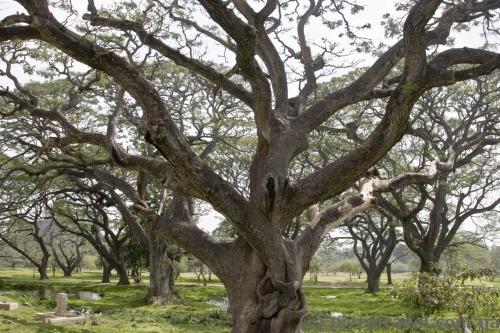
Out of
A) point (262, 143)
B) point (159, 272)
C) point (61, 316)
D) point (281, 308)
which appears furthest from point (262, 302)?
point (159, 272)

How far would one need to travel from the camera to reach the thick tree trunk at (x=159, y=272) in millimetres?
19797

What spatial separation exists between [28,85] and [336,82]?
1372 centimetres

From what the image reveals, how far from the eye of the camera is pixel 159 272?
66.3 ft

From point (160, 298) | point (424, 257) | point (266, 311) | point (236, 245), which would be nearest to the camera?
point (266, 311)

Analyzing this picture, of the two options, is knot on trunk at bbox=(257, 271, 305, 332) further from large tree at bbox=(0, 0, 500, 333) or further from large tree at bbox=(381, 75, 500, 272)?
large tree at bbox=(381, 75, 500, 272)

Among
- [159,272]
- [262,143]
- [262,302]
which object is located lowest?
[159,272]

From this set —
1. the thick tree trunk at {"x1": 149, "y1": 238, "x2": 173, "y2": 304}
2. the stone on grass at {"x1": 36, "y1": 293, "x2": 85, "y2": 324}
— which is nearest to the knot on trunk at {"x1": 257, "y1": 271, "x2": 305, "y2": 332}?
the stone on grass at {"x1": 36, "y1": 293, "x2": 85, "y2": 324}

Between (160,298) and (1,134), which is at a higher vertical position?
(1,134)

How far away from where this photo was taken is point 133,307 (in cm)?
1800

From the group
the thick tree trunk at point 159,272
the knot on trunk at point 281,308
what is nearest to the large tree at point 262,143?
the knot on trunk at point 281,308

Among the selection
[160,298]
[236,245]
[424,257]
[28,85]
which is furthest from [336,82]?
[236,245]

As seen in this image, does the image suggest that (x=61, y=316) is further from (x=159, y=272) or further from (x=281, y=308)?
(x=281, y=308)

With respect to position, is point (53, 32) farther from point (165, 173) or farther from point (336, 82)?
point (336, 82)

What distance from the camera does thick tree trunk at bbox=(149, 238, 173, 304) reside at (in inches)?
779
